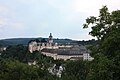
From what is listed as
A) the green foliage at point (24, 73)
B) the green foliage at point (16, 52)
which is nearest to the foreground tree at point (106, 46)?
the green foliage at point (24, 73)

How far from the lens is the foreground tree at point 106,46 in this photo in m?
23.0

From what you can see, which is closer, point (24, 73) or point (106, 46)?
point (106, 46)

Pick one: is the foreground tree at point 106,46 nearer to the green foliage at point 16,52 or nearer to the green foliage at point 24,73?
the green foliage at point 24,73

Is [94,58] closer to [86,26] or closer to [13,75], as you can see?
[86,26]

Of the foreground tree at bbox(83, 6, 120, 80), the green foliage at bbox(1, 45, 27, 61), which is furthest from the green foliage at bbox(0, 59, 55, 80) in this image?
the green foliage at bbox(1, 45, 27, 61)

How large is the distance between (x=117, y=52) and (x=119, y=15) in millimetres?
2089

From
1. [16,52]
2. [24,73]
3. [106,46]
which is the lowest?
[16,52]

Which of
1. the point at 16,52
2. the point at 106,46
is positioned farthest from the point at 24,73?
the point at 16,52

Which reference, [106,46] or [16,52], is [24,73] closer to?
[106,46]

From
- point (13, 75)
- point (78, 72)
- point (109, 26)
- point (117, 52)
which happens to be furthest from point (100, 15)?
point (78, 72)

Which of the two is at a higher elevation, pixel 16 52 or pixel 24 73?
pixel 24 73

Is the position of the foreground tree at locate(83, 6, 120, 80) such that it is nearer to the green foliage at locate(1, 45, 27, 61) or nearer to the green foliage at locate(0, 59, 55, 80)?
the green foliage at locate(0, 59, 55, 80)

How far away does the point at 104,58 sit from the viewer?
23.2m

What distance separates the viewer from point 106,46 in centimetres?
2420
